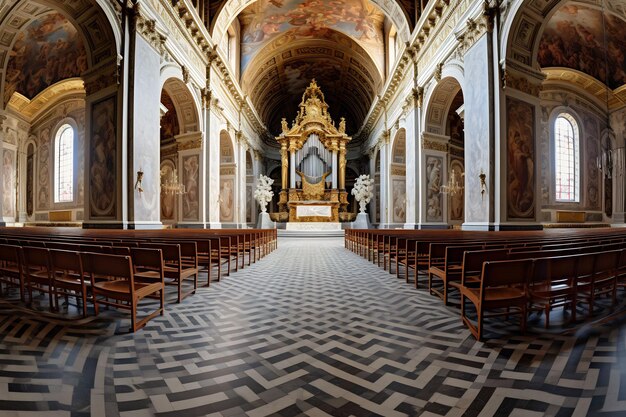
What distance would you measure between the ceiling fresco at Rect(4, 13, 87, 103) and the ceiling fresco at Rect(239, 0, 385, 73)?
971cm

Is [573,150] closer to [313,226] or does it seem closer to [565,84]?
[565,84]

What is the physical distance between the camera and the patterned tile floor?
162 centimetres

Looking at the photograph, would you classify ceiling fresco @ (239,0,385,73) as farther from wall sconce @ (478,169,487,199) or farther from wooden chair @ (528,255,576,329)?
wooden chair @ (528,255,576,329)

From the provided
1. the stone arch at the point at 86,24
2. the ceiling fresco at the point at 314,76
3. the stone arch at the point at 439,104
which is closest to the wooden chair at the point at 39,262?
the stone arch at the point at 86,24

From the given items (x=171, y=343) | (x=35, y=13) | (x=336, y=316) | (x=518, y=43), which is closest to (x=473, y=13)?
(x=518, y=43)

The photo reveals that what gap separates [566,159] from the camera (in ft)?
52.2

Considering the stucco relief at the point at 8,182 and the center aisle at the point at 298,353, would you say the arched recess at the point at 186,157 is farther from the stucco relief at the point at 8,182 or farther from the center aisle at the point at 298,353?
the center aisle at the point at 298,353

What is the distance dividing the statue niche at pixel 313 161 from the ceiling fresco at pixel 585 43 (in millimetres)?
13554

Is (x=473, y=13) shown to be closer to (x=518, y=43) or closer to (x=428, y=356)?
(x=518, y=43)

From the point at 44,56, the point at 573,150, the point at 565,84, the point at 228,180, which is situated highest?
the point at 44,56

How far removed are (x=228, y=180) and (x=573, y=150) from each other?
19998 mm

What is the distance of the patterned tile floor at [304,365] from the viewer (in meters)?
1.62

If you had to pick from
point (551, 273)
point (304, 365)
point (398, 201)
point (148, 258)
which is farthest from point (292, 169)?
point (304, 365)

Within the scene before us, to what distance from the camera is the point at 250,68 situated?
2141 centimetres
